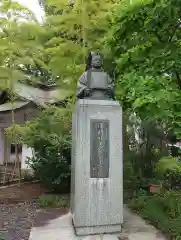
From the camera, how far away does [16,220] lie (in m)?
5.34

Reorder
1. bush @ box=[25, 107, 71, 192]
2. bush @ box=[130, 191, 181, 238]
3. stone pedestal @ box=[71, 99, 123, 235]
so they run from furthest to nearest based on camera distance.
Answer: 1. bush @ box=[25, 107, 71, 192]
2. stone pedestal @ box=[71, 99, 123, 235]
3. bush @ box=[130, 191, 181, 238]

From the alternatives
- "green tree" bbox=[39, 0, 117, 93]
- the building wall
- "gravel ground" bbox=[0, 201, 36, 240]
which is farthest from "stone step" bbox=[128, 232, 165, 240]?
the building wall

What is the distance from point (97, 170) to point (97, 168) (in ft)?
0.11

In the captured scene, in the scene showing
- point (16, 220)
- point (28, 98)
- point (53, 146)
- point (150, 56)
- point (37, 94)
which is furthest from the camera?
point (37, 94)

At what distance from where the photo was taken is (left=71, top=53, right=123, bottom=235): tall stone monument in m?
4.37

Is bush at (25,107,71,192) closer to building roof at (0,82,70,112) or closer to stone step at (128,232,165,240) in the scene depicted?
building roof at (0,82,70,112)

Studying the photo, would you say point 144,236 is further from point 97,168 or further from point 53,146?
point 53,146

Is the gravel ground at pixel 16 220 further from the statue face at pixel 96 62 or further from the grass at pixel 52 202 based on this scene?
the statue face at pixel 96 62

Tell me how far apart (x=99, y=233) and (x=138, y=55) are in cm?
316

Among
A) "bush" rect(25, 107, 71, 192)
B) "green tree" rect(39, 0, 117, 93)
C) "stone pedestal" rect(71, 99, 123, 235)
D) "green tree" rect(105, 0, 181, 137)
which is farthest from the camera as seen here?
"green tree" rect(39, 0, 117, 93)

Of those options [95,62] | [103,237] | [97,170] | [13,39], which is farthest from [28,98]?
[103,237]

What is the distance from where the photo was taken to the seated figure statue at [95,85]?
477cm

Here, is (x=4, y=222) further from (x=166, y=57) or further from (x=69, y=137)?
(x=166, y=57)

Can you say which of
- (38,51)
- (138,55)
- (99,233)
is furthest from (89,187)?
(38,51)
